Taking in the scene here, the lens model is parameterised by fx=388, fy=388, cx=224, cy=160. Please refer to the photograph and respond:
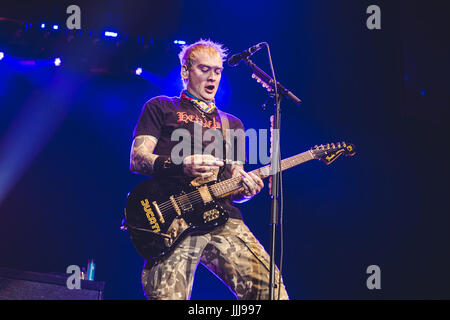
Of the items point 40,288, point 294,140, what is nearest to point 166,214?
point 40,288

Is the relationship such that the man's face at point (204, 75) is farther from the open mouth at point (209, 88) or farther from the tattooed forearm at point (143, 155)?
the tattooed forearm at point (143, 155)

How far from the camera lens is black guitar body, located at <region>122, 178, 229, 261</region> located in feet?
8.35

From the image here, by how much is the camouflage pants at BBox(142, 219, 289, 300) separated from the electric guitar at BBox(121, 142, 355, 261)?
0.07m

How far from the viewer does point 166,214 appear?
261cm

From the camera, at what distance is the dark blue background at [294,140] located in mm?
4598

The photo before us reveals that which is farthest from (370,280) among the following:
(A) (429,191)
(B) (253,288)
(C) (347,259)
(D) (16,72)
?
(D) (16,72)

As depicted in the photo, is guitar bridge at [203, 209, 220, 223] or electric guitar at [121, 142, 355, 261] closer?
electric guitar at [121, 142, 355, 261]

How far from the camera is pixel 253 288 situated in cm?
263

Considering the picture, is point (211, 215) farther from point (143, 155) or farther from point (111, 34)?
point (111, 34)

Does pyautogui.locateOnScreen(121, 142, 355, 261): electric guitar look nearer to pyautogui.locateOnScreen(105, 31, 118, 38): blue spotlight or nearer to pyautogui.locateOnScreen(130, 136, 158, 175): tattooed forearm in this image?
pyautogui.locateOnScreen(130, 136, 158, 175): tattooed forearm

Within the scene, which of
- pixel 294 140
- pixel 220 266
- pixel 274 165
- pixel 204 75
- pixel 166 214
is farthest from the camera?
pixel 294 140

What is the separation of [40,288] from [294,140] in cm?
332
